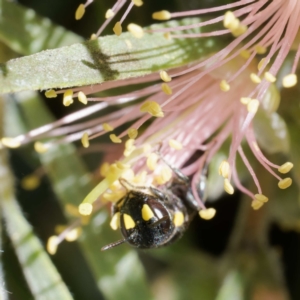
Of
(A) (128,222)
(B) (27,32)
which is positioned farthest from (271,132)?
(B) (27,32)

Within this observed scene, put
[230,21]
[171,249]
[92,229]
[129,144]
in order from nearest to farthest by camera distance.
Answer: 1. [230,21]
2. [129,144]
3. [92,229]
4. [171,249]

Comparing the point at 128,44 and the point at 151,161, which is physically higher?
the point at 128,44

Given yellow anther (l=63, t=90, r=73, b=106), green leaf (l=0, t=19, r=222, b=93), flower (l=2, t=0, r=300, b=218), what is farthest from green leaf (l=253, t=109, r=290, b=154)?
yellow anther (l=63, t=90, r=73, b=106)

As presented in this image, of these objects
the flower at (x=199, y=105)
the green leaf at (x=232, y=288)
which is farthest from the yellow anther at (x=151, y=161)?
the green leaf at (x=232, y=288)

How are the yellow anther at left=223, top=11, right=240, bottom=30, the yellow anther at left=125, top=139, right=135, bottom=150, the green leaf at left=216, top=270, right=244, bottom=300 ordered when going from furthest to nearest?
the green leaf at left=216, top=270, right=244, bottom=300, the yellow anther at left=125, top=139, right=135, bottom=150, the yellow anther at left=223, top=11, right=240, bottom=30

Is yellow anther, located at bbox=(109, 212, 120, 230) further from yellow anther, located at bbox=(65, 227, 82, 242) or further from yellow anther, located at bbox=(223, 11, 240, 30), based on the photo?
yellow anther, located at bbox=(223, 11, 240, 30)

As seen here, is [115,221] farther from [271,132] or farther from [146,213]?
[271,132]

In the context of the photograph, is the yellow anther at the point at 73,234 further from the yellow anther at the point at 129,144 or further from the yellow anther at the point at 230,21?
the yellow anther at the point at 230,21
